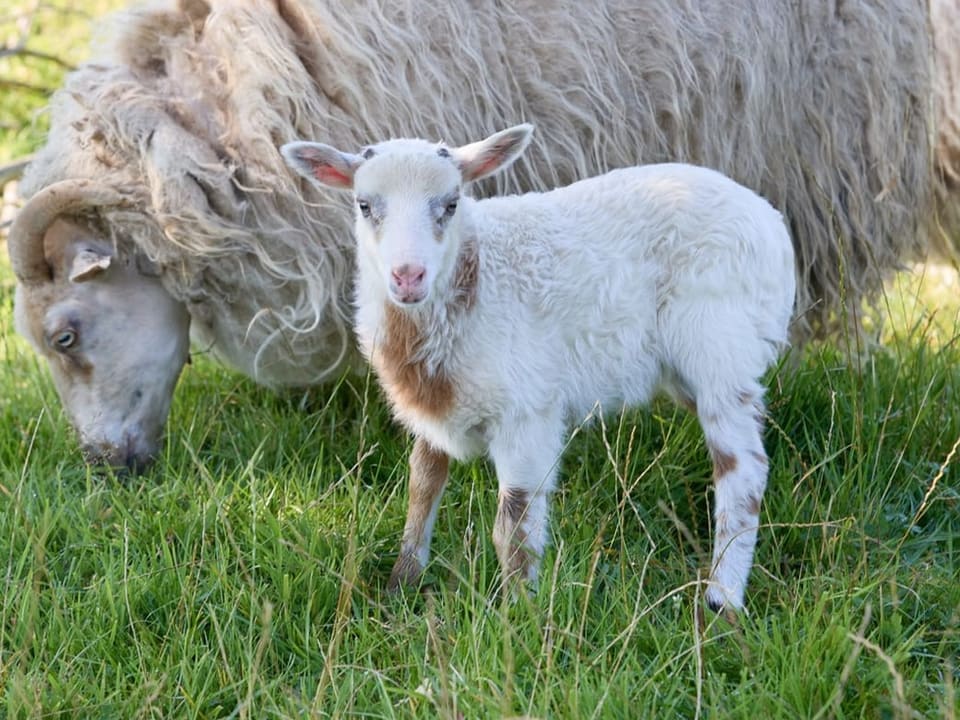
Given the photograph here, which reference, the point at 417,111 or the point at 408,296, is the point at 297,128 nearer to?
the point at 417,111

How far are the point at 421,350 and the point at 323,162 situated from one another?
1.77 ft

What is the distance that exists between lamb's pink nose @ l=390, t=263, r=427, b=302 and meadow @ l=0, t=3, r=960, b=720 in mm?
566

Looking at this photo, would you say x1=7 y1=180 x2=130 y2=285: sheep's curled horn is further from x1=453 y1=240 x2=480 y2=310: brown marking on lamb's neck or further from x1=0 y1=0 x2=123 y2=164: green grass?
x1=0 y1=0 x2=123 y2=164: green grass

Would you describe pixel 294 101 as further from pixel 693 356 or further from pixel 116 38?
pixel 693 356

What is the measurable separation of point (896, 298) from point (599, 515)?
2918mm

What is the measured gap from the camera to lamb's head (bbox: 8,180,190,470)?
13.3 feet

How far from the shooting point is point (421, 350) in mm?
Result: 3100

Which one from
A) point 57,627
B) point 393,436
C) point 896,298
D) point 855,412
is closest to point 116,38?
point 393,436

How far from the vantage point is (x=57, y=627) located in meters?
3.08

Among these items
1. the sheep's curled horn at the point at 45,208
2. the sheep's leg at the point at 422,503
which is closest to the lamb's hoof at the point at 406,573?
the sheep's leg at the point at 422,503

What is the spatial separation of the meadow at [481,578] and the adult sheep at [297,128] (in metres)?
0.34

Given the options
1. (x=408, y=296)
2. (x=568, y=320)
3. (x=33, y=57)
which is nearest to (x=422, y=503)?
(x=568, y=320)

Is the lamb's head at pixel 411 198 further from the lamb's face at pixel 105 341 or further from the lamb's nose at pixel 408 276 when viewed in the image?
the lamb's face at pixel 105 341

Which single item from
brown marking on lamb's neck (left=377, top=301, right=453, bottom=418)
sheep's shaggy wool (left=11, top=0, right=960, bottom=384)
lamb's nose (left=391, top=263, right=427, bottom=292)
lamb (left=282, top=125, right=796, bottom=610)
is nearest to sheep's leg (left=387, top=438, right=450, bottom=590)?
lamb (left=282, top=125, right=796, bottom=610)
